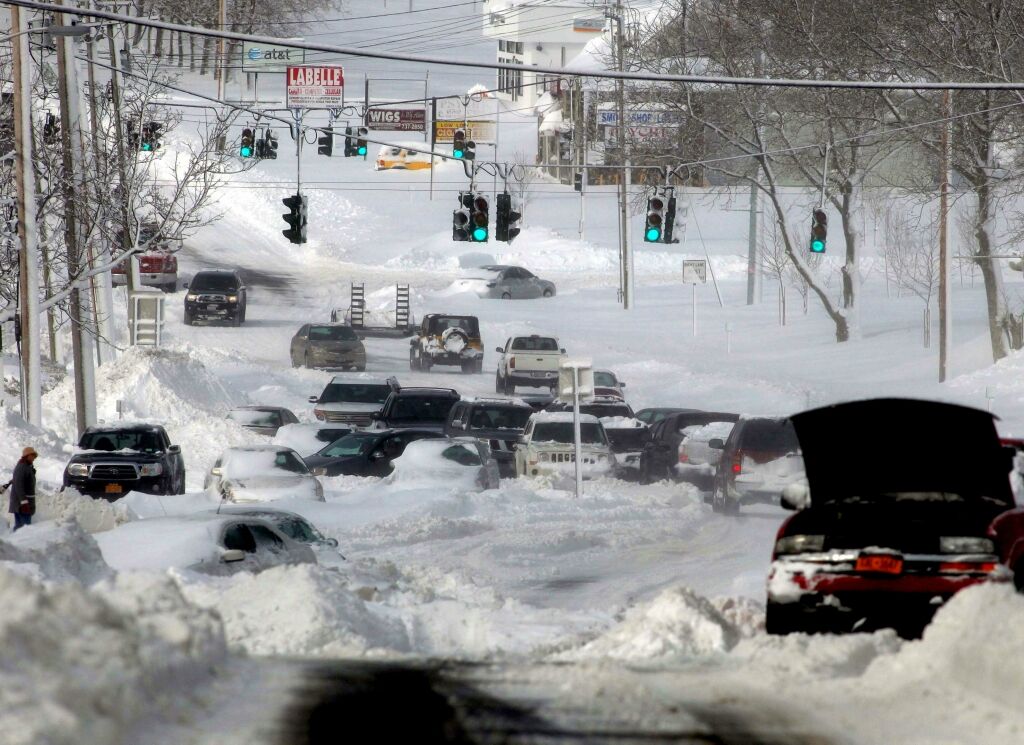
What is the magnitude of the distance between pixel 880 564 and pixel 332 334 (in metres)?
38.7

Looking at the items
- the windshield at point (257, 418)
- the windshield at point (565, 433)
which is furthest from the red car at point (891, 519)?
the windshield at point (257, 418)

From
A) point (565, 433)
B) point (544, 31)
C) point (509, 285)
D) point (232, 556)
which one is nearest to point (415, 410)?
point (565, 433)

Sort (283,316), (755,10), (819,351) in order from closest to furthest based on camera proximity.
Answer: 1. (755,10)
2. (819,351)
3. (283,316)

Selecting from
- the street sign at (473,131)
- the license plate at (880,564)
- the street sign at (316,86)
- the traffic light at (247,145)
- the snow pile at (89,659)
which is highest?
the street sign at (316,86)

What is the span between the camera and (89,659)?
6934 mm

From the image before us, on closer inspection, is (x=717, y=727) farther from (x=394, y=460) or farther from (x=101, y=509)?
(x=394, y=460)

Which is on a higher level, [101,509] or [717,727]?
[717,727]

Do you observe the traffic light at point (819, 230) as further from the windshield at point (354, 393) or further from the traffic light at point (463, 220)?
the windshield at point (354, 393)

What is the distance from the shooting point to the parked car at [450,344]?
156ft

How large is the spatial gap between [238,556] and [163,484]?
12.9 metres

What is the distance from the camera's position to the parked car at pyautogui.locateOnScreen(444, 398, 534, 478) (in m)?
30.7

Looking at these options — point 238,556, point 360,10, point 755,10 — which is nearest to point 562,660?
point 238,556

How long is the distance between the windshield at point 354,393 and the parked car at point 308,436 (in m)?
3.51

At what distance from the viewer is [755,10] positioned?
4869 centimetres
